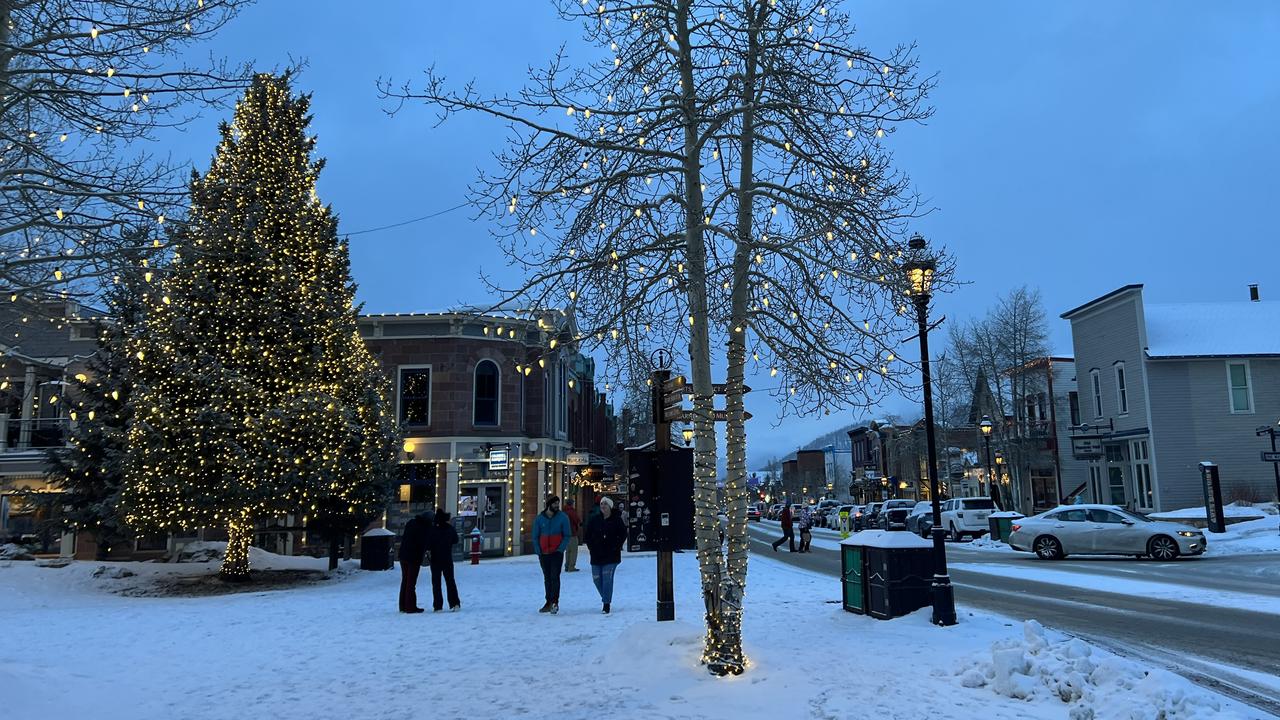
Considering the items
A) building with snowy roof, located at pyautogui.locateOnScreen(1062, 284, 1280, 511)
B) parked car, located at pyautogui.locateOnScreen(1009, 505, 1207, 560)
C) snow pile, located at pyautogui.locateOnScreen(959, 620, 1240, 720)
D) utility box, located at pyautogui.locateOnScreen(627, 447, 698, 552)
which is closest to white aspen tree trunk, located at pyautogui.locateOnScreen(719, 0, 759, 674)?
snow pile, located at pyautogui.locateOnScreen(959, 620, 1240, 720)

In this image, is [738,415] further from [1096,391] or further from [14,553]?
[1096,391]

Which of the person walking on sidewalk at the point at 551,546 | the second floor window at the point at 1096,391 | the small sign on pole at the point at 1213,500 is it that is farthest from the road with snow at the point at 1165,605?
the second floor window at the point at 1096,391

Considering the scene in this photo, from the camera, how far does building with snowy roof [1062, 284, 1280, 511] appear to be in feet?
112

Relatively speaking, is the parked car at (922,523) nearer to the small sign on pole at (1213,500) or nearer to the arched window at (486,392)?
the small sign on pole at (1213,500)

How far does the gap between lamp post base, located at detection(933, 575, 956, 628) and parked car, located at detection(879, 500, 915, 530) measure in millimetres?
26357

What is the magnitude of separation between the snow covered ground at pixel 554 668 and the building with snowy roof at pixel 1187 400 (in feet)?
93.5

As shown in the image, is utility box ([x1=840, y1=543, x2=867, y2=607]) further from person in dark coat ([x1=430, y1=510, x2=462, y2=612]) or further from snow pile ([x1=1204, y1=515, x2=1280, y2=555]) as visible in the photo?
snow pile ([x1=1204, y1=515, x2=1280, y2=555])

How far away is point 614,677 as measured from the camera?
7953 mm

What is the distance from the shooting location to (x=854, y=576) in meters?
11.5

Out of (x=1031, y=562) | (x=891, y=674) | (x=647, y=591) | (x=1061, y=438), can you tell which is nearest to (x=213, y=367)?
(x=647, y=591)

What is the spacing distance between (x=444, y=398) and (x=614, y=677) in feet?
73.0

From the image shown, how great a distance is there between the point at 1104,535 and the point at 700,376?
767 inches

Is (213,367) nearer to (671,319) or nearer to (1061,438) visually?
(671,319)

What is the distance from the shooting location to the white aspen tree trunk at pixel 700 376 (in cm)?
790
